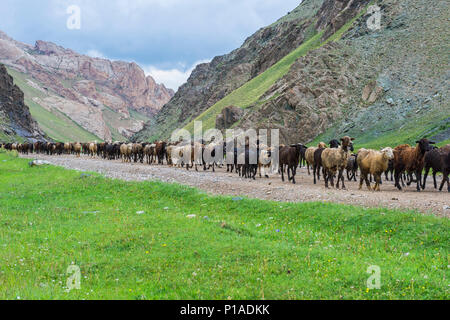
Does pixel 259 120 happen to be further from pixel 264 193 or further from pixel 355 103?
pixel 264 193

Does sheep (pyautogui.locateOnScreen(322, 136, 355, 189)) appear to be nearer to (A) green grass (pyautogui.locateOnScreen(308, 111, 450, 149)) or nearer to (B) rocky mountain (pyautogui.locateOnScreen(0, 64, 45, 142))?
(A) green grass (pyautogui.locateOnScreen(308, 111, 450, 149))

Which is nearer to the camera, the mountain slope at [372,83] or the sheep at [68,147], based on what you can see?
the mountain slope at [372,83]

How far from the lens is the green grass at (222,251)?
6.49m

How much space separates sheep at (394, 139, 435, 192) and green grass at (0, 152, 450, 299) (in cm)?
950

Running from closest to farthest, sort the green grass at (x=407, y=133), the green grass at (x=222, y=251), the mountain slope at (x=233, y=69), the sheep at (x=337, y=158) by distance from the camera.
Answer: the green grass at (x=222, y=251) → the sheep at (x=337, y=158) → the green grass at (x=407, y=133) → the mountain slope at (x=233, y=69)

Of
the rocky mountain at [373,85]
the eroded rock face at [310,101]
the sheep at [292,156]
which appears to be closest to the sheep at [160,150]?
the sheep at [292,156]

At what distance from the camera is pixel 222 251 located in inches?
330

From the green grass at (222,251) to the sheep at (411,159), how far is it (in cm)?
950

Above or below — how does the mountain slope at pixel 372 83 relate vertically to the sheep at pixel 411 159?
above

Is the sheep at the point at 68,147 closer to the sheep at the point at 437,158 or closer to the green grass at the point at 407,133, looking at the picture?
the green grass at the point at 407,133

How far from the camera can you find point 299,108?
189 feet

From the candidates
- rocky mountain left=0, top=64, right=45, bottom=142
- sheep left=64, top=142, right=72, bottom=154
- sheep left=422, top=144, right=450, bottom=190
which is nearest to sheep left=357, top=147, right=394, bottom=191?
sheep left=422, top=144, right=450, bottom=190

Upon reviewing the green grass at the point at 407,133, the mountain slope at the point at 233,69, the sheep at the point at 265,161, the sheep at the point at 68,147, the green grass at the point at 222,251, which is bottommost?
the green grass at the point at 222,251
